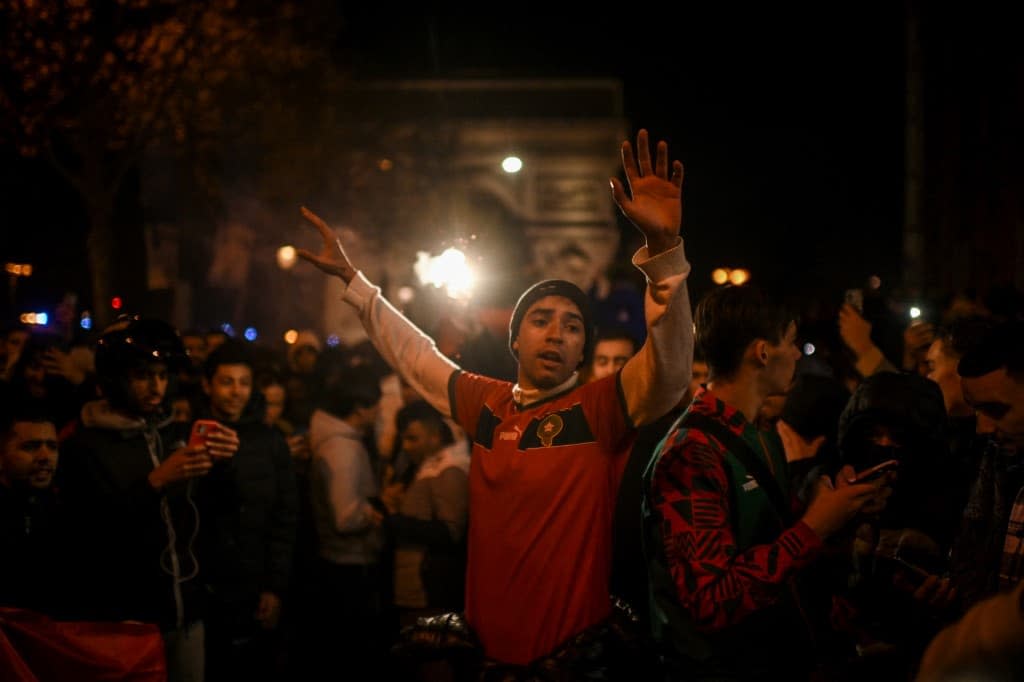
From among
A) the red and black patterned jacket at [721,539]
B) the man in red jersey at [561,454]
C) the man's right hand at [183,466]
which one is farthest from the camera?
the man's right hand at [183,466]

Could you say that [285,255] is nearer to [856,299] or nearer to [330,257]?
[856,299]

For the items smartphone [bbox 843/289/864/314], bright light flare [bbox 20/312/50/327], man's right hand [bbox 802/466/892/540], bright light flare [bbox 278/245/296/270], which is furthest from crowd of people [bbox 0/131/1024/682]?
bright light flare [bbox 20/312/50/327]

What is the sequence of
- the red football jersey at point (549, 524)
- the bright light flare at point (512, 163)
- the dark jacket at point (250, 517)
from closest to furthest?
the red football jersey at point (549, 524)
the dark jacket at point (250, 517)
the bright light flare at point (512, 163)

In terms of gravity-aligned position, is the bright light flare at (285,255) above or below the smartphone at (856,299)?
above

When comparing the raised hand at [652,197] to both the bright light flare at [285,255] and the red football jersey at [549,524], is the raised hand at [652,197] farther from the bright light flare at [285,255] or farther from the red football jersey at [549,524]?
the bright light flare at [285,255]

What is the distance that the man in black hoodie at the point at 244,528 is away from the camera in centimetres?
585

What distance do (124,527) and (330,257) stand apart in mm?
1590

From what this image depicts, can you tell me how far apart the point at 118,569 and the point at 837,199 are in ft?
105

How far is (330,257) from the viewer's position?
4.88 meters

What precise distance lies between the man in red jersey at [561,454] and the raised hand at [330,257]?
111cm

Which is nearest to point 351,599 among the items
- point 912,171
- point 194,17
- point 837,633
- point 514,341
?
point 514,341

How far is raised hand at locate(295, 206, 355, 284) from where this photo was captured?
479cm

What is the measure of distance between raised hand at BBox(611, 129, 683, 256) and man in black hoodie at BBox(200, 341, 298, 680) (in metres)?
3.33

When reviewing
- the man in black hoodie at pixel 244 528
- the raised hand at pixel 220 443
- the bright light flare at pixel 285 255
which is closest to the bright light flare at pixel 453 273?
the bright light flare at pixel 285 255
